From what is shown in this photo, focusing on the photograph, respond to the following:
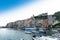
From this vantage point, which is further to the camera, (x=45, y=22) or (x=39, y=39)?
(x=45, y=22)

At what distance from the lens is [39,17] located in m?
84.2

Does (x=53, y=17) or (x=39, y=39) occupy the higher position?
(x=53, y=17)

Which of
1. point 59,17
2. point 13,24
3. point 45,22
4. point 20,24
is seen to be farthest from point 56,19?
point 13,24

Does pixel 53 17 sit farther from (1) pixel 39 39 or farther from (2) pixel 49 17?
(1) pixel 39 39

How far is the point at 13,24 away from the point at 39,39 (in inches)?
4195

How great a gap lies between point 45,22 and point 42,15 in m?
4.22

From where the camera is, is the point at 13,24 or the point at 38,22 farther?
the point at 13,24

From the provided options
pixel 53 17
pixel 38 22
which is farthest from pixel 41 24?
pixel 53 17

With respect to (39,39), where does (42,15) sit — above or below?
above

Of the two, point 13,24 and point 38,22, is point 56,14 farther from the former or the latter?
point 13,24

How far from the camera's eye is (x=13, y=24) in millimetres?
132750

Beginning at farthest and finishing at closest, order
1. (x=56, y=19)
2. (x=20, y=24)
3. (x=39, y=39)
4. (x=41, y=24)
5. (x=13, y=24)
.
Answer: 1. (x=13, y=24)
2. (x=20, y=24)
3. (x=41, y=24)
4. (x=56, y=19)
5. (x=39, y=39)

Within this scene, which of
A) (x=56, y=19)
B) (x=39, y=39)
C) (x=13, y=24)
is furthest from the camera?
(x=13, y=24)

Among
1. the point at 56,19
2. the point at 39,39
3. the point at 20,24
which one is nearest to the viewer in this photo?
the point at 39,39
